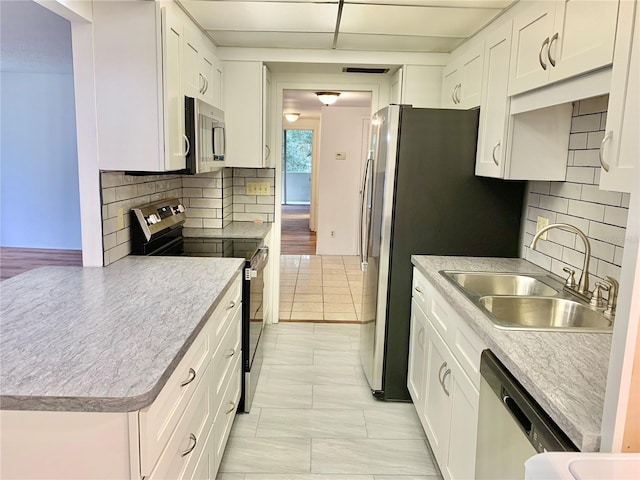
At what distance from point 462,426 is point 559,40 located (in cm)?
147

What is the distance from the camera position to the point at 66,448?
3.57 ft

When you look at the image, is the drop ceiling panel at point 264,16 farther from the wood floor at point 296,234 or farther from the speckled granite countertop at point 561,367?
the wood floor at point 296,234

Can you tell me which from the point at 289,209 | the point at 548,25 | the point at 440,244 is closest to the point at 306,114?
the point at 289,209

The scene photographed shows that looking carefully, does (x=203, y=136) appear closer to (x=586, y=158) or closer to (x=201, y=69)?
(x=201, y=69)

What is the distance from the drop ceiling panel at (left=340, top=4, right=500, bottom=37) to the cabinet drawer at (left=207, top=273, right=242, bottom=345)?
1473mm

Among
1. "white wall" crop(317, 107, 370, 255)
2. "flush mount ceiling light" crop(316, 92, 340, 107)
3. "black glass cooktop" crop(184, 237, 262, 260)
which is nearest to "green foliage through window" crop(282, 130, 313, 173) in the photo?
"white wall" crop(317, 107, 370, 255)

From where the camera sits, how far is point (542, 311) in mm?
1918

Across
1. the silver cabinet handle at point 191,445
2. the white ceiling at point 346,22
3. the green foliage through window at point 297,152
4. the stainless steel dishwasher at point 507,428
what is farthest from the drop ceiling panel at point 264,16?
the green foliage through window at point 297,152

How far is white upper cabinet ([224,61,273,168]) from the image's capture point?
3.24m

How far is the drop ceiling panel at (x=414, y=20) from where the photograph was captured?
2.29 meters

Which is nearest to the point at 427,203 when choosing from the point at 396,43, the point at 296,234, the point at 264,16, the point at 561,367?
the point at 396,43

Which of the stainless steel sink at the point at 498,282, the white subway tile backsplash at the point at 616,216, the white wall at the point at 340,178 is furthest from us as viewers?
the white wall at the point at 340,178

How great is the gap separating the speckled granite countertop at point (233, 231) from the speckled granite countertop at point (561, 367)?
1.77m

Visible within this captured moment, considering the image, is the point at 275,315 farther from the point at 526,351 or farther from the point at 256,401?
the point at 526,351
